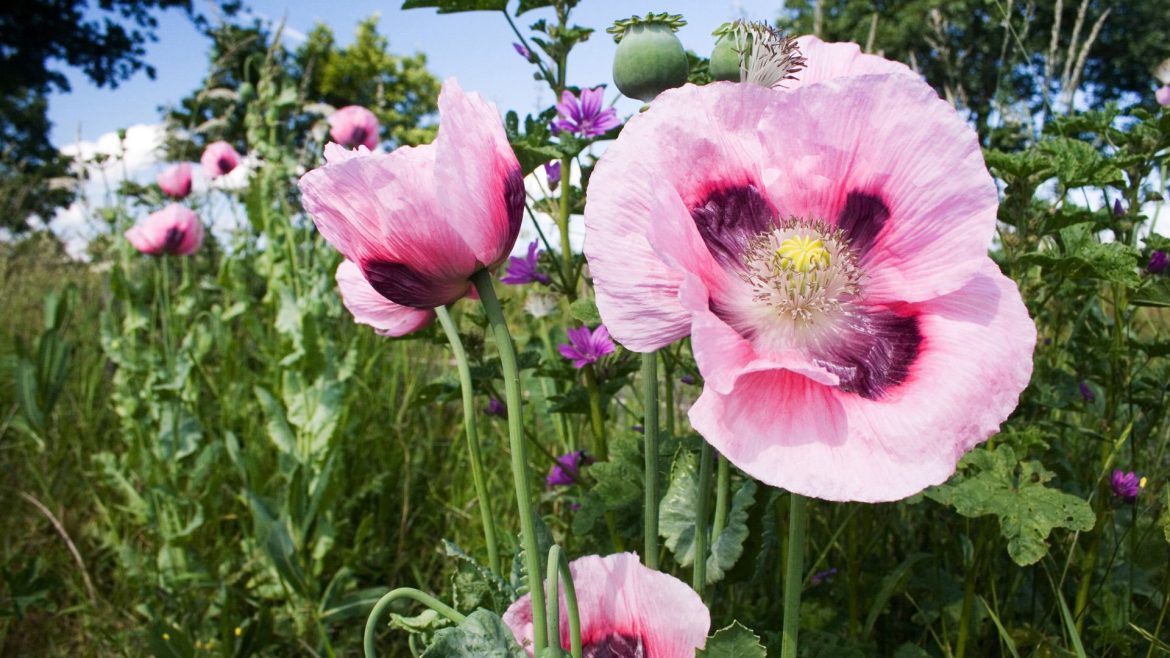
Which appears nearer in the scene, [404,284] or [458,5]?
[404,284]

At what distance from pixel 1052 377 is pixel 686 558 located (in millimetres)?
870

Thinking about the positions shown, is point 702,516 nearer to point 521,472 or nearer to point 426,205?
point 521,472

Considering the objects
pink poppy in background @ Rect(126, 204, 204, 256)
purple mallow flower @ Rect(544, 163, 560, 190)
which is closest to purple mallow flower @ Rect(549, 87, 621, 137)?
purple mallow flower @ Rect(544, 163, 560, 190)

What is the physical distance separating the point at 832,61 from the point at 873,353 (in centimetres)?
25

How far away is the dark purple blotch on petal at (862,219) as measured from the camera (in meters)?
0.63

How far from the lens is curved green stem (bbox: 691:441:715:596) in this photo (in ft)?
2.39

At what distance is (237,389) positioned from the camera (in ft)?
8.12

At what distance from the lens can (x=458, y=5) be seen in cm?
127

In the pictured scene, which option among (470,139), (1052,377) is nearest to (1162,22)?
(1052,377)

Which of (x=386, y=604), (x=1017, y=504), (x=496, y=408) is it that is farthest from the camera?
(x=496, y=408)

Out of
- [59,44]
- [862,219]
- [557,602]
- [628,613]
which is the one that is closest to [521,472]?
[557,602]

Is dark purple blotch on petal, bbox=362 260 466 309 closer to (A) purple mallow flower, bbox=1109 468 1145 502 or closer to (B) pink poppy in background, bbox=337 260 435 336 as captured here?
(B) pink poppy in background, bbox=337 260 435 336

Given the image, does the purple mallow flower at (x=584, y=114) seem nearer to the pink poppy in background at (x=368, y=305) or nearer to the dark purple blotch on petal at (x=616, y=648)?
the pink poppy in background at (x=368, y=305)

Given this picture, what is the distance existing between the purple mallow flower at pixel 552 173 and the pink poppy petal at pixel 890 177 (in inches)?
34.0
